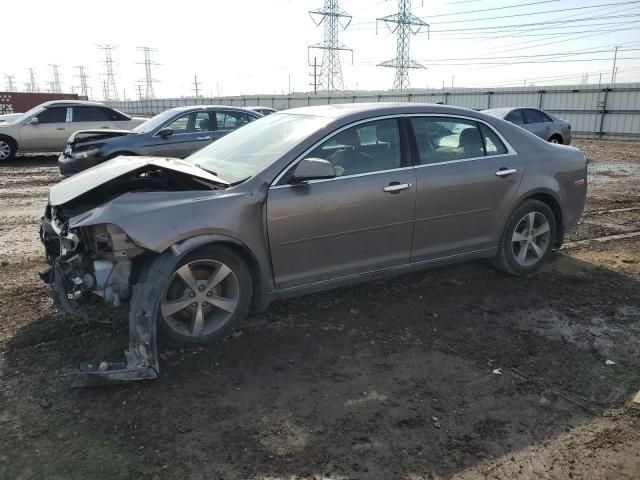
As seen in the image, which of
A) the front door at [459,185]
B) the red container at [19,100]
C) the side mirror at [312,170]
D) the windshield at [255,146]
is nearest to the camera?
the side mirror at [312,170]

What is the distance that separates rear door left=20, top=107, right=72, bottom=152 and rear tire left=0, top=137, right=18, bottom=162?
0.22 meters

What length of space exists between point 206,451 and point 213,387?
2.01 feet

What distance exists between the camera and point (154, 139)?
10227 mm

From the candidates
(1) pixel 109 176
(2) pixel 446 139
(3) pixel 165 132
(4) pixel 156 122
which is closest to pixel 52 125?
(4) pixel 156 122

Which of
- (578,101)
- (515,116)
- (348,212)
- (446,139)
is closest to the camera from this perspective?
(348,212)

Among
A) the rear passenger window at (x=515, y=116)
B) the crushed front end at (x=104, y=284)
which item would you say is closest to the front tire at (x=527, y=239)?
the crushed front end at (x=104, y=284)

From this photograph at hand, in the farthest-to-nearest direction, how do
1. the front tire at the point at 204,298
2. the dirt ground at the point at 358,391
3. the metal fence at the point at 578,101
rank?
the metal fence at the point at 578,101 → the front tire at the point at 204,298 → the dirt ground at the point at 358,391

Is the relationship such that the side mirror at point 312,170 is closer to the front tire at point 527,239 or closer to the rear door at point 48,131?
the front tire at point 527,239

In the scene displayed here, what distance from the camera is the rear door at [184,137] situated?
33.6 feet

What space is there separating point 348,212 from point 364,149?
586 millimetres

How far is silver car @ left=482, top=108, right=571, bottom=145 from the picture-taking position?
1571 cm

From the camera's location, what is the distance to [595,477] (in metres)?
2.60

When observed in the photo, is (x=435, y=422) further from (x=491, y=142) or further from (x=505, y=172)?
(x=491, y=142)

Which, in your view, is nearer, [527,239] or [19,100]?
[527,239]
